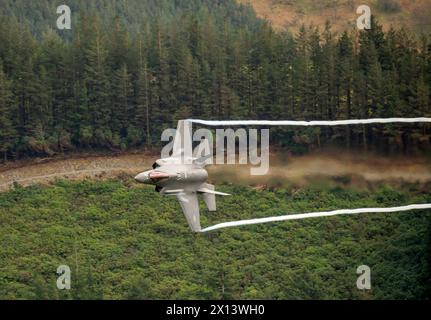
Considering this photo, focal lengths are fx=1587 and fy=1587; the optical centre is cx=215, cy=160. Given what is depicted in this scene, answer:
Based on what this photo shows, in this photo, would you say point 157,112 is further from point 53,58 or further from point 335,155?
point 335,155

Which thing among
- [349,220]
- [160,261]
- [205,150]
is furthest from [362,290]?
[205,150]

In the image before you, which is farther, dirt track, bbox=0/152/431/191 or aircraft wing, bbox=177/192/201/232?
dirt track, bbox=0/152/431/191

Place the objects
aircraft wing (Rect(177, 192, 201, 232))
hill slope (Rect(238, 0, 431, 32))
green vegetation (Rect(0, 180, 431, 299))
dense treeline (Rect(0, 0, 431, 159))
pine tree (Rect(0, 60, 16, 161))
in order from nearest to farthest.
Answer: aircraft wing (Rect(177, 192, 201, 232)) → green vegetation (Rect(0, 180, 431, 299)) → dense treeline (Rect(0, 0, 431, 159)) → pine tree (Rect(0, 60, 16, 161)) → hill slope (Rect(238, 0, 431, 32))

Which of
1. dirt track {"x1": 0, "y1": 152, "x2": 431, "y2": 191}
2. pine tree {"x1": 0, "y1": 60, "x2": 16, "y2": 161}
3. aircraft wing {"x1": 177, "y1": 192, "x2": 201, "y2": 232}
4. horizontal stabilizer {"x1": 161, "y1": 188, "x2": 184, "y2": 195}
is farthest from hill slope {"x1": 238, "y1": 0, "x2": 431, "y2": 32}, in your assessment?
horizontal stabilizer {"x1": 161, "y1": 188, "x2": 184, "y2": 195}

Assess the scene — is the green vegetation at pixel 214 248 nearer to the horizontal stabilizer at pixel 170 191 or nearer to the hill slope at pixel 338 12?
the horizontal stabilizer at pixel 170 191

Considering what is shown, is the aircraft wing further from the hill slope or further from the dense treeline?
the hill slope

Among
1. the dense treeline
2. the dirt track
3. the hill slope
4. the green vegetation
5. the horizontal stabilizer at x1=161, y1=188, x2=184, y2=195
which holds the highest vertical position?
the hill slope

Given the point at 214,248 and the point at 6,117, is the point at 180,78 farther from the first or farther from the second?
the point at 214,248
